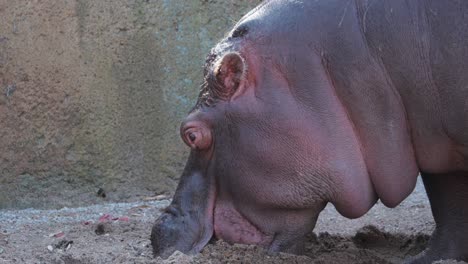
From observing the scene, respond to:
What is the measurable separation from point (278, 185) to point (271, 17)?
572 millimetres

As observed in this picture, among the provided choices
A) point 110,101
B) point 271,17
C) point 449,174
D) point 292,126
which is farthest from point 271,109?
point 110,101

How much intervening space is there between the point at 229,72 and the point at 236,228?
0.52 metres

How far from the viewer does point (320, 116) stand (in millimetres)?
3312

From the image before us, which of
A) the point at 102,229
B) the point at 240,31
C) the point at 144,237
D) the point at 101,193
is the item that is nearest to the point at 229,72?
the point at 240,31

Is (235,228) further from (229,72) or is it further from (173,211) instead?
(229,72)

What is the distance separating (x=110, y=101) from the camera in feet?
17.5

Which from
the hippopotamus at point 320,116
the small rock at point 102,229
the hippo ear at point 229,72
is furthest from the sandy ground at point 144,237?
the hippo ear at point 229,72

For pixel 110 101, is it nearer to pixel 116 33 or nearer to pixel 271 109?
pixel 116 33

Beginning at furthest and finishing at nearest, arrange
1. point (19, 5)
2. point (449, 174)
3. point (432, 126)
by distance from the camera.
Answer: point (19, 5), point (449, 174), point (432, 126)

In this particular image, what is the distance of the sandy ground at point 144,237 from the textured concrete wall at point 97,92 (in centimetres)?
18

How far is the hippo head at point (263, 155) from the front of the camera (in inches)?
130

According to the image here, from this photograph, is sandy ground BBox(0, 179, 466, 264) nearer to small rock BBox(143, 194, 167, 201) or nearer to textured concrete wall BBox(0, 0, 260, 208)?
small rock BBox(143, 194, 167, 201)

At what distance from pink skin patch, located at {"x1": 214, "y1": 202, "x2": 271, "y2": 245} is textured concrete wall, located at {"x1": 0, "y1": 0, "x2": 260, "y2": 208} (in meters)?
1.97

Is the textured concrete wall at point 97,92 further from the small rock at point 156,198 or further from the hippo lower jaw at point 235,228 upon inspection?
→ the hippo lower jaw at point 235,228
